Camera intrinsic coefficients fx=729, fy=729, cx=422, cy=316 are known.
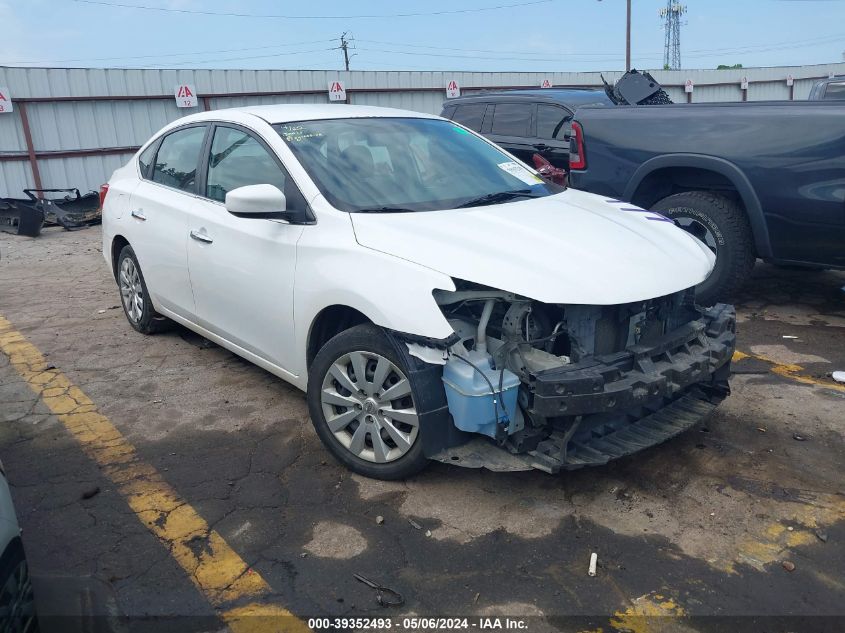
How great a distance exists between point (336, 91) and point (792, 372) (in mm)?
15081

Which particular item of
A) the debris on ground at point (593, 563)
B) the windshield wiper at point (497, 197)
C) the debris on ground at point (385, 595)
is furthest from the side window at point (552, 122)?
the debris on ground at point (385, 595)

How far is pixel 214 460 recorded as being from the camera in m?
3.75

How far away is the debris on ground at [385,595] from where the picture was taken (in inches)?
104

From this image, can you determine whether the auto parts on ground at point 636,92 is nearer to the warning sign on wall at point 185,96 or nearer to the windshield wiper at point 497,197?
the windshield wiper at point 497,197

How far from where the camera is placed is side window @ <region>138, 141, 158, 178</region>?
5.30m

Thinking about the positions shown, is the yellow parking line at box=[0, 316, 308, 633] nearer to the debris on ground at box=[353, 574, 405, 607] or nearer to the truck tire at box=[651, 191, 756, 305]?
the debris on ground at box=[353, 574, 405, 607]

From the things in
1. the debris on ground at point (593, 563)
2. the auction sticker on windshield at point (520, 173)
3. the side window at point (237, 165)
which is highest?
the side window at point (237, 165)

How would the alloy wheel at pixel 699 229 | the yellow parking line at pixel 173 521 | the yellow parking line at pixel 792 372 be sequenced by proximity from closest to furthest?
the yellow parking line at pixel 173 521, the yellow parking line at pixel 792 372, the alloy wheel at pixel 699 229

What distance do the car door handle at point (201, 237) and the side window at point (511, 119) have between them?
5.44 metres

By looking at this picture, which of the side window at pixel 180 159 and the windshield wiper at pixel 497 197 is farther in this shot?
the side window at pixel 180 159

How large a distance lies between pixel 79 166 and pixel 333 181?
12.7m

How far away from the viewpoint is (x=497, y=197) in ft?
13.0

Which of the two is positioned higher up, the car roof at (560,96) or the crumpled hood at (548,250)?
the car roof at (560,96)

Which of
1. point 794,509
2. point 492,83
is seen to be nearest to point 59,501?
point 794,509
